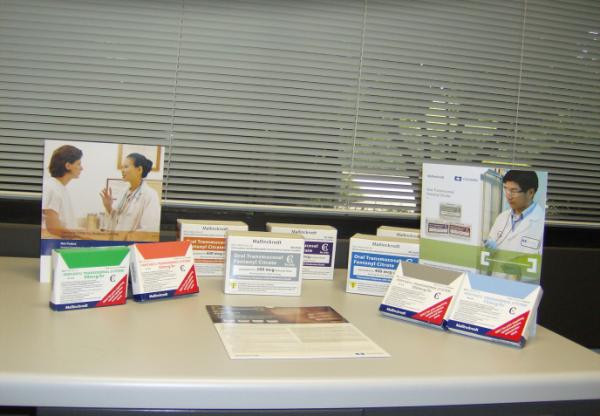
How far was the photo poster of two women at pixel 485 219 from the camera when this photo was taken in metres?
1.17

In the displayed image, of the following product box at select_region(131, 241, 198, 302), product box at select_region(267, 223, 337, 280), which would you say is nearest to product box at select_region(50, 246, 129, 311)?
product box at select_region(131, 241, 198, 302)

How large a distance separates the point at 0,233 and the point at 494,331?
151 cm

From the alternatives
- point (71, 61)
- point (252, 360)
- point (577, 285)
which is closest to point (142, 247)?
point (252, 360)

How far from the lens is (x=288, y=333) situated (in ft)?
3.46

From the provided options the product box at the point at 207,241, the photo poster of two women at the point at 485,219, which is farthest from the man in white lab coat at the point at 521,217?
the product box at the point at 207,241

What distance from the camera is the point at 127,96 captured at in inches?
75.0

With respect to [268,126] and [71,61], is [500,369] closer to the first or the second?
[268,126]

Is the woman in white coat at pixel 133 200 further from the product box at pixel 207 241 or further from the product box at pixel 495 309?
the product box at pixel 495 309

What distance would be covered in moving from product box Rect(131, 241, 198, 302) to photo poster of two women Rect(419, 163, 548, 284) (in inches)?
23.6

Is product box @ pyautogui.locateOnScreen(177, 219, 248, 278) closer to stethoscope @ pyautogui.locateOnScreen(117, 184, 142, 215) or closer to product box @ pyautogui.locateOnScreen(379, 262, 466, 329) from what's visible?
stethoscope @ pyautogui.locateOnScreen(117, 184, 142, 215)

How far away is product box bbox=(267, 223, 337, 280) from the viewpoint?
158 centimetres

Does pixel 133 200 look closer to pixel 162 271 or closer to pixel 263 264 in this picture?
pixel 162 271

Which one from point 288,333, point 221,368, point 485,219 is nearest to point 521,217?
point 485,219

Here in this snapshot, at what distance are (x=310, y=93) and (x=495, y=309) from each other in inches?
46.9
